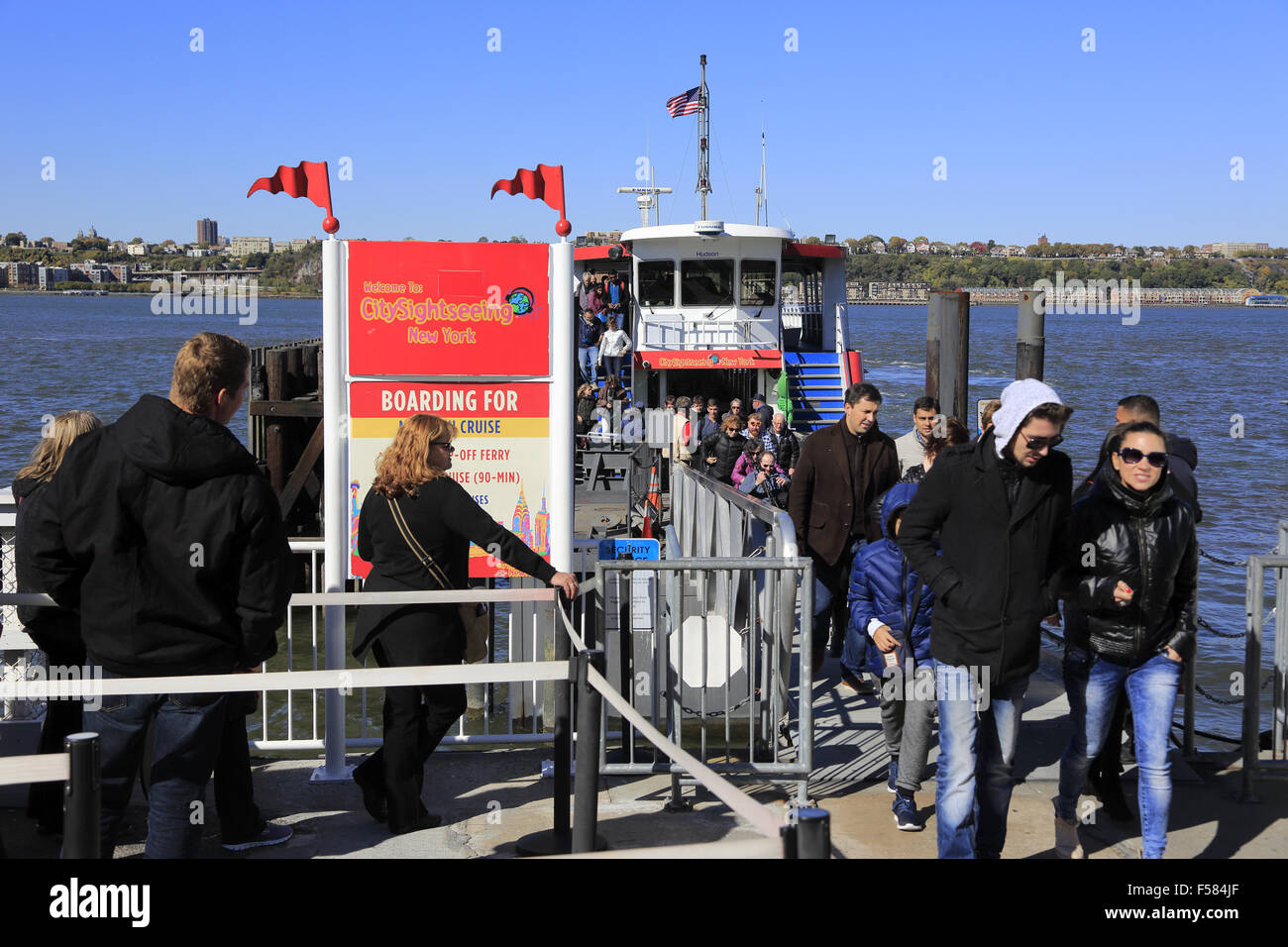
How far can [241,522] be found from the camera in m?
3.81

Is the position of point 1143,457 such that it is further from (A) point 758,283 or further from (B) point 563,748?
(A) point 758,283

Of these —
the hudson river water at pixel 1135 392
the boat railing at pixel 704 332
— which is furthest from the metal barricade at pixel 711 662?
the boat railing at pixel 704 332

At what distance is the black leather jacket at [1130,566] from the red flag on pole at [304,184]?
3509 mm

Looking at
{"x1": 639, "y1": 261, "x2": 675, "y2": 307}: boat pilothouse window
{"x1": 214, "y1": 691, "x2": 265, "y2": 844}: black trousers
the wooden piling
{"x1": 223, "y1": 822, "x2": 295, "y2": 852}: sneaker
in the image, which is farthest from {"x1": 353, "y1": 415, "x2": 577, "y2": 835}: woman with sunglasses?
{"x1": 639, "y1": 261, "x2": 675, "y2": 307}: boat pilothouse window

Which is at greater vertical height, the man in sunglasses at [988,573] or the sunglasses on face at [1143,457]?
the sunglasses on face at [1143,457]

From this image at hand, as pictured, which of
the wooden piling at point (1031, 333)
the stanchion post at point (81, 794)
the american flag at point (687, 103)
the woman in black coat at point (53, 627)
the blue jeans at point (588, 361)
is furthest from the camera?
the american flag at point (687, 103)

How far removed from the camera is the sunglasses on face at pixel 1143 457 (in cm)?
450

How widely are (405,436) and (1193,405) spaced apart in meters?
50.8

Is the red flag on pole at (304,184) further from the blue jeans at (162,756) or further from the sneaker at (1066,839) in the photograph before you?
the sneaker at (1066,839)

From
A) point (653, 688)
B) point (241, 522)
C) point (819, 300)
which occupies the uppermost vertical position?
point (819, 300)

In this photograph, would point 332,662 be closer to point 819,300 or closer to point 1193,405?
point 819,300

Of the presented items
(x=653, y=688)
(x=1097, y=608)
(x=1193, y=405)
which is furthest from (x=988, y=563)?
(x=1193, y=405)

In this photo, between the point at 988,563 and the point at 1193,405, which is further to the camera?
the point at 1193,405
